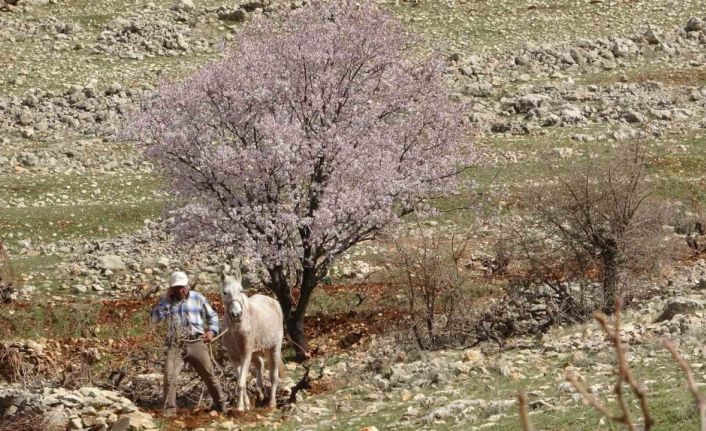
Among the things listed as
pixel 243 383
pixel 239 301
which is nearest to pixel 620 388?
pixel 239 301

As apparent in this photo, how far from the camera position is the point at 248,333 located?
16.4 meters

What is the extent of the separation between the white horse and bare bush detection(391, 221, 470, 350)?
3.61 m

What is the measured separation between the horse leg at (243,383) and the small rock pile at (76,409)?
1.55 m

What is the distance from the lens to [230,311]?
15.9m

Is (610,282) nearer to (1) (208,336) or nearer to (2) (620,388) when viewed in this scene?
(1) (208,336)

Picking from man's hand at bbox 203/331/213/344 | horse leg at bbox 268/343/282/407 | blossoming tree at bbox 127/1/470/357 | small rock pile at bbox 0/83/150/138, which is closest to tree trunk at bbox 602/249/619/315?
blossoming tree at bbox 127/1/470/357

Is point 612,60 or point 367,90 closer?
point 367,90

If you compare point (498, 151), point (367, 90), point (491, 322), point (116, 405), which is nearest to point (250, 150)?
point (367, 90)

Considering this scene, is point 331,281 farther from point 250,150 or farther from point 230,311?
point 230,311

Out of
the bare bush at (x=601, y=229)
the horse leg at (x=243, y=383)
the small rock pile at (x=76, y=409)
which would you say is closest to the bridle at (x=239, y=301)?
the horse leg at (x=243, y=383)

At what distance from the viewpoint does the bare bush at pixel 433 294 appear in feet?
66.7

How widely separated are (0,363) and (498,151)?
26223mm

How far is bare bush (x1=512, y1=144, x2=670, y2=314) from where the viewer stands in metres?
20.8

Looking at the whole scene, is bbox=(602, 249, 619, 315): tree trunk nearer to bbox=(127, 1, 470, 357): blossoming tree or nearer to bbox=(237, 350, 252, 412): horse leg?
bbox=(127, 1, 470, 357): blossoming tree
